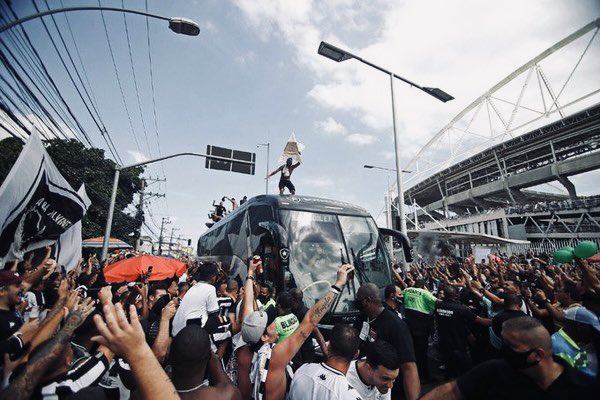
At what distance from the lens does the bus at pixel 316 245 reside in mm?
5906

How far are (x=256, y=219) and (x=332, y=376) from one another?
20.0 ft

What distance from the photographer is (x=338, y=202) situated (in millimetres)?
7945

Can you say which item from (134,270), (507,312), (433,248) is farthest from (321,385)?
(433,248)

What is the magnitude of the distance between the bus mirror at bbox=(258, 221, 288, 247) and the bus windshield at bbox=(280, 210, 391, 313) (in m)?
0.43

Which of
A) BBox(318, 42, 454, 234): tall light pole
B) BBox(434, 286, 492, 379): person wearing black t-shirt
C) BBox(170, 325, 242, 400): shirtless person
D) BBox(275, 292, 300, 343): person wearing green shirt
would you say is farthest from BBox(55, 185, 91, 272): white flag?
BBox(318, 42, 454, 234): tall light pole

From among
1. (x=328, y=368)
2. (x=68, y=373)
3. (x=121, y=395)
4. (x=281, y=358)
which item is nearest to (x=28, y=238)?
(x=121, y=395)

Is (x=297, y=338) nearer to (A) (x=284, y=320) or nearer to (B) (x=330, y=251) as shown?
(A) (x=284, y=320)

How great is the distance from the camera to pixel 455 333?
4938mm

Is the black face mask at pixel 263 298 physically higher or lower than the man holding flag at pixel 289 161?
lower

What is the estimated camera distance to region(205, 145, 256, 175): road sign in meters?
12.0

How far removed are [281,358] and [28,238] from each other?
4674 mm

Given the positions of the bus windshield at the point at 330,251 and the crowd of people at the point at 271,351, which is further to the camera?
the bus windshield at the point at 330,251

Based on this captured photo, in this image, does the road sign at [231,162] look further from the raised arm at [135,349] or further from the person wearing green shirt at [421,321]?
the raised arm at [135,349]

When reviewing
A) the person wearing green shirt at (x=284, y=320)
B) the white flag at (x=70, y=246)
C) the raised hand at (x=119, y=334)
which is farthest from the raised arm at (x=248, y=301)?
the white flag at (x=70, y=246)
